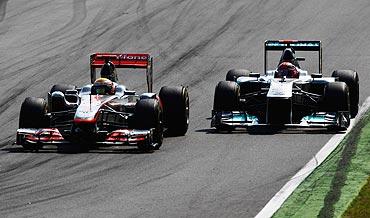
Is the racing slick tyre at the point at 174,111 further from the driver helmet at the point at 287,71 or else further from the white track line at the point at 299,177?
the white track line at the point at 299,177

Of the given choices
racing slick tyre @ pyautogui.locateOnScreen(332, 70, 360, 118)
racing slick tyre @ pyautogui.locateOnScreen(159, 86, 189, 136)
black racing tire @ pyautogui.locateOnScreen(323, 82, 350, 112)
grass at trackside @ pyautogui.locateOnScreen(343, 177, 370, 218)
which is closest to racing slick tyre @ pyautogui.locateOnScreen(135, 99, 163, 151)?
racing slick tyre @ pyautogui.locateOnScreen(159, 86, 189, 136)

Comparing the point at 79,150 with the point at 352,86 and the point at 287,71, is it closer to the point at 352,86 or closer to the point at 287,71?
the point at 287,71

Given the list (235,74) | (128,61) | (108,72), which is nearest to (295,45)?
(235,74)

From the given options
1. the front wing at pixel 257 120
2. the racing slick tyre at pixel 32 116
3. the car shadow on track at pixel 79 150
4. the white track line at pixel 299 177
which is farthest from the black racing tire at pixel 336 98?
the racing slick tyre at pixel 32 116

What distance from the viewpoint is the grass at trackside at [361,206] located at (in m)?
18.0

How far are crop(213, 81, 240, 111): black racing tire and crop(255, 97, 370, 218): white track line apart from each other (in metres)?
2.60

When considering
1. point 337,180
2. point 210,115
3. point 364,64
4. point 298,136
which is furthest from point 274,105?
point 364,64

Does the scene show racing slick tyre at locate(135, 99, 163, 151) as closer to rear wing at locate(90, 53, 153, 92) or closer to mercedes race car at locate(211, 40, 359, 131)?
rear wing at locate(90, 53, 153, 92)

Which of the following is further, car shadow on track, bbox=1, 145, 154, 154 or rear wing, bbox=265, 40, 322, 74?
rear wing, bbox=265, 40, 322, 74

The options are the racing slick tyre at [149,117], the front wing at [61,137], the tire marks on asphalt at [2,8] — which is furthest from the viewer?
the tire marks on asphalt at [2,8]

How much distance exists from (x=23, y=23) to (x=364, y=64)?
1316 cm

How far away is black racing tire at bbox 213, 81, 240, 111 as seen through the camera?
2812cm

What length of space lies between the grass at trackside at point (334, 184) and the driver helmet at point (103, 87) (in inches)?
205

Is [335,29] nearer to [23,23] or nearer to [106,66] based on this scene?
[23,23]
